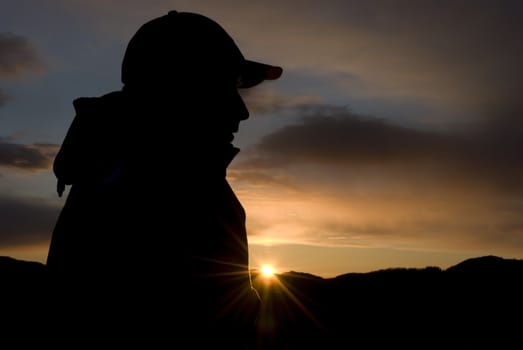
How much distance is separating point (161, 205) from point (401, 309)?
150 feet

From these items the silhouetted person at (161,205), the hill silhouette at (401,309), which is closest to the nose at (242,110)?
the silhouetted person at (161,205)

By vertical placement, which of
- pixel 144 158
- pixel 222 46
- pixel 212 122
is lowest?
pixel 144 158

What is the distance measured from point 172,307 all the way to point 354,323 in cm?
4768

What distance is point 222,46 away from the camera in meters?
2.75

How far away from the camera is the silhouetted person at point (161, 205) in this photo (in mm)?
2420

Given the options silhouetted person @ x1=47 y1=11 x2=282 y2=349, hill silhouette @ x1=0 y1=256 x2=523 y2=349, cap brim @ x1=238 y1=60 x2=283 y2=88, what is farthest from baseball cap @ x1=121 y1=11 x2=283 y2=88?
hill silhouette @ x1=0 y1=256 x2=523 y2=349

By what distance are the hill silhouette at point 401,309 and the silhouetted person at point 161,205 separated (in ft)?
111

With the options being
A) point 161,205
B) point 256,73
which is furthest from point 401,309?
point 161,205

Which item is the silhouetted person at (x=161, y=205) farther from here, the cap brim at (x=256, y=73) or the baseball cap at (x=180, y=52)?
the cap brim at (x=256, y=73)

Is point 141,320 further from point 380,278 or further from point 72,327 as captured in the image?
point 380,278

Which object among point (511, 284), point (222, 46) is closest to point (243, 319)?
point (222, 46)

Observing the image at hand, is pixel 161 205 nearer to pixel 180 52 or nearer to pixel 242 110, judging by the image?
pixel 242 110

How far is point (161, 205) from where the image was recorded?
2424mm

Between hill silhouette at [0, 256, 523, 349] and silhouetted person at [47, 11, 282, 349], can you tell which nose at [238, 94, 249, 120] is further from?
hill silhouette at [0, 256, 523, 349]
